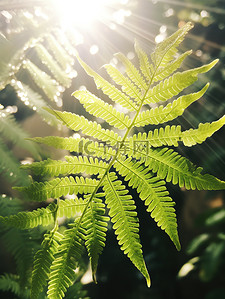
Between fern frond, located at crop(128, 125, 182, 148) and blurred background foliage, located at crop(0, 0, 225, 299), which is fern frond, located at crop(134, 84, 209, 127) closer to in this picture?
fern frond, located at crop(128, 125, 182, 148)

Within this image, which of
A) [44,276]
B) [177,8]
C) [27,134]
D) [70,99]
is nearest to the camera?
[44,276]

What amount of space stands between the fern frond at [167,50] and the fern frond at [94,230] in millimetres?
530

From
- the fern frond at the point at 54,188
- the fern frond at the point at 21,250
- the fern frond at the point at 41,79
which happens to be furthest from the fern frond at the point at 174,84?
the fern frond at the point at 21,250

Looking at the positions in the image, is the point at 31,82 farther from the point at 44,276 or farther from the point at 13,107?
the point at 44,276

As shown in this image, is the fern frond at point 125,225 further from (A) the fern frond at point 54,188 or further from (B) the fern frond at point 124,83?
(B) the fern frond at point 124,83

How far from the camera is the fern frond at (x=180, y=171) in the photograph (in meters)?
0.82

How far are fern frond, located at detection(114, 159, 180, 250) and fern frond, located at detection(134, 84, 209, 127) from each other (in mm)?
163

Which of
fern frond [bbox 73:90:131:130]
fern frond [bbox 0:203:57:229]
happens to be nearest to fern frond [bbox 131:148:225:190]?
fern frond [bbox 73:90:131:130]

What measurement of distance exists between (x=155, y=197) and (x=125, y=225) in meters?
0.14

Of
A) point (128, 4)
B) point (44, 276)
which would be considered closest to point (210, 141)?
point (128, 4)

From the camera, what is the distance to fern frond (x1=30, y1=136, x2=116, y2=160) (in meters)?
0.90

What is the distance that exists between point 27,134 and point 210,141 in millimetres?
2203

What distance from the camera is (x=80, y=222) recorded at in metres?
0.89

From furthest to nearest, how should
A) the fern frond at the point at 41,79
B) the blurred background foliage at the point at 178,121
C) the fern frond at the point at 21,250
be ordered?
the blurred background foliage at the point at 178,121, the fern frond at the point at 41,79, the fern frond at the point at 21,250
